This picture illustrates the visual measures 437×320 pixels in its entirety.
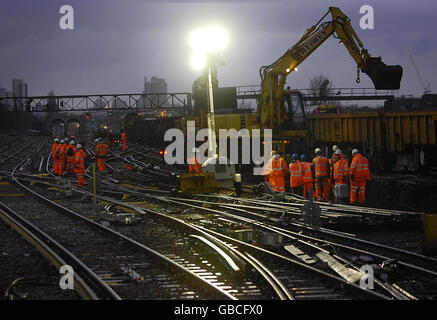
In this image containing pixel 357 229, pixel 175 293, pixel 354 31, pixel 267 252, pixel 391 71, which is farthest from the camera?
pixel 354 31

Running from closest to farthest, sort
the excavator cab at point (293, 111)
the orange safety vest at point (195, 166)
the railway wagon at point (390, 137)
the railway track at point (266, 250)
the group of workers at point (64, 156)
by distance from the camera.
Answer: the railway track at point (266, 250), the orange safety vest at point (195, 166), the railway wagon at point (390, 137), the excavator cab at point (293, 111), the group of workers at point (64, 156)

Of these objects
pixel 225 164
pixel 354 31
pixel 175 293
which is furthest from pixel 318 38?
pixel 175 293

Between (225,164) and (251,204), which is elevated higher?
(225,164)

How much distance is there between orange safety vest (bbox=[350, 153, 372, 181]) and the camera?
Result: 14148 mm

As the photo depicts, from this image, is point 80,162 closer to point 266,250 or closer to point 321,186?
point 321,186

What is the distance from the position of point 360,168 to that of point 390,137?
8.19 m

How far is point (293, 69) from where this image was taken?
20.6m

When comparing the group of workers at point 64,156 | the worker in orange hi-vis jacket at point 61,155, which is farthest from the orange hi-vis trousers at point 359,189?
the worker in orange hi-vis jacket at point 61,155

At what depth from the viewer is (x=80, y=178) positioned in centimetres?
1998

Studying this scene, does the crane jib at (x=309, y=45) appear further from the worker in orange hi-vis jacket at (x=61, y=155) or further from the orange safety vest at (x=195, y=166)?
the worker in orange hi-vis jacket at (x=61, y=155)

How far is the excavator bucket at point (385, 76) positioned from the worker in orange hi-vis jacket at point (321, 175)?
3282 mm

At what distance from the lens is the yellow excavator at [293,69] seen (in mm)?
16953

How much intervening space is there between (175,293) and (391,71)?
Result: 12.0 m

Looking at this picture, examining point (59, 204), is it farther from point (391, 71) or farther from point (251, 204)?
point (391, 71)
